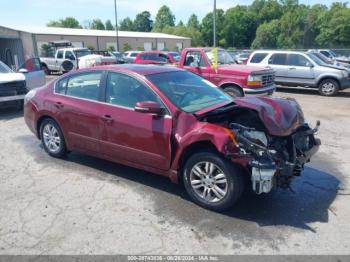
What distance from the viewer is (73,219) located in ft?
12.4

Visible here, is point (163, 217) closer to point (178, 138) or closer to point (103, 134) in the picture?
point (178, 138)

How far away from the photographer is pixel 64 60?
74.2 ft

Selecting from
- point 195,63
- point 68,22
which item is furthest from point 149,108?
point 68,22

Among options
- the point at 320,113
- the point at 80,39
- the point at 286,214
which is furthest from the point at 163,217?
the point at 80,39

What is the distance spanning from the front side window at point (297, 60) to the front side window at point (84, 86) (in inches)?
426

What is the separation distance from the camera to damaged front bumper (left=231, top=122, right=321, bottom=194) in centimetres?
347

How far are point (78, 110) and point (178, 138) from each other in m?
1.85

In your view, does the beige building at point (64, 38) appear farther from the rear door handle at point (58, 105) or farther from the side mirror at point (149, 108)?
the side mirror at point (149, 108)

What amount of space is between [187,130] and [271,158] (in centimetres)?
101

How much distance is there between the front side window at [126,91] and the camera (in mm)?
4359

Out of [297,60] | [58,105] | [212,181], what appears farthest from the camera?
[297,60]

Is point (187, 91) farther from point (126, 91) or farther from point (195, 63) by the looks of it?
point (195, 63)

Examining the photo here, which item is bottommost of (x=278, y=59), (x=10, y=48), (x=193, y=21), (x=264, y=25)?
(x=278, y=59)

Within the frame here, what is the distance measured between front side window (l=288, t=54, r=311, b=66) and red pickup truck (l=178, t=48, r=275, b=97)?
11.8ft
